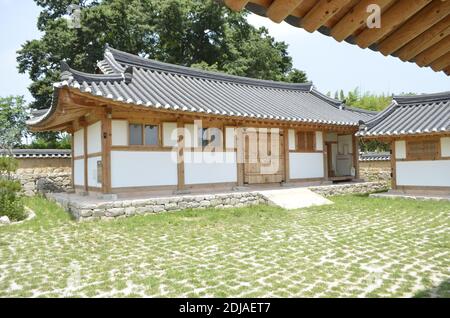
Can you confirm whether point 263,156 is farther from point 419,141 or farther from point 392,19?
point 392,19

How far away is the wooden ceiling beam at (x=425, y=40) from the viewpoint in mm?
2873

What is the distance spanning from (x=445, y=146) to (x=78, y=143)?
44.3ft

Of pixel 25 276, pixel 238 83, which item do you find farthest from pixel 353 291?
pixel 238 83

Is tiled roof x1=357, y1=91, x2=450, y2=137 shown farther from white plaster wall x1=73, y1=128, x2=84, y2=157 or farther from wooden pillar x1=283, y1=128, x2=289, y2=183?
white plaster wall x1=73, y1=128, x2=84, y2=157

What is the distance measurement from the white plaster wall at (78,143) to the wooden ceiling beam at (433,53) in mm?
11978

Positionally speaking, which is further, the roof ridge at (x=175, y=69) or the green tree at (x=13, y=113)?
the green tree at (x=13, y=113)

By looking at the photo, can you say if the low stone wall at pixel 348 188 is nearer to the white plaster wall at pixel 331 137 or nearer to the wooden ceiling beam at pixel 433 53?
the white plaster wall at pixel 331 137

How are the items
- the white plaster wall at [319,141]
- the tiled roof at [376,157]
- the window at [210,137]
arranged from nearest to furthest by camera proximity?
the window at [210,137], the white plaster wall at [319,141], the tiled roof at [376,157]

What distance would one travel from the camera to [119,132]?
1077 cm

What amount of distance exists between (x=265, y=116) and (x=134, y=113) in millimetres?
4728

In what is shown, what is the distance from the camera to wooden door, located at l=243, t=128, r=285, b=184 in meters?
13.7

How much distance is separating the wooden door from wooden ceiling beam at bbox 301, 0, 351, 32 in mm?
10895

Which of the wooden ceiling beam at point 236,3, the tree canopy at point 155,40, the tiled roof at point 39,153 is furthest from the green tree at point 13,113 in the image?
the wooden ceiling beam at point 236,3

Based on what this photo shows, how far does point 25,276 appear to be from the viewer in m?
5.16
